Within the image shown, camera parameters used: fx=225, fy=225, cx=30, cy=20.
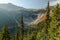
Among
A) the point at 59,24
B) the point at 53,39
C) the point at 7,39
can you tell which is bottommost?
the point at 7,39

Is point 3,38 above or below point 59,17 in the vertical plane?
below

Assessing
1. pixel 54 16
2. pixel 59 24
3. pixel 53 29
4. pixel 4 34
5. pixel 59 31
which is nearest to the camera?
pixel 59 31

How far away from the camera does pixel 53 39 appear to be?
1950 inches

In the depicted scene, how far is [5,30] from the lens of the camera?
77.9 m

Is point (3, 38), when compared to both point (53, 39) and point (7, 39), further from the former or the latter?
point (53, 39)

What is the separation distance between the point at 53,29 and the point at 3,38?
2981 cm

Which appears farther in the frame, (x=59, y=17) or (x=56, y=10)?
(x=56, y=10)

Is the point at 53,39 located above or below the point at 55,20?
below

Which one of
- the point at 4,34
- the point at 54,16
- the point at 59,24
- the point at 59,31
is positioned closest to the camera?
the point at 59,31

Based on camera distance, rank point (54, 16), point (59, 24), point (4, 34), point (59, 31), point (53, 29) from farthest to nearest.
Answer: point (4, 34) < point (54, 16) < point (53, 29) < point (59, 24) < point (59, 31)

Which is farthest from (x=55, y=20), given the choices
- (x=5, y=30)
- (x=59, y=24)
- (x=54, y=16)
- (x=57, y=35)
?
(x=5, y=30)

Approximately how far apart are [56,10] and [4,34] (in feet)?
85.7

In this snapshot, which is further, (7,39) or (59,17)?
(7,39)

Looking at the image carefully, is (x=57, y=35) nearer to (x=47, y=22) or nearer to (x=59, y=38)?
(x=59, y=38)
